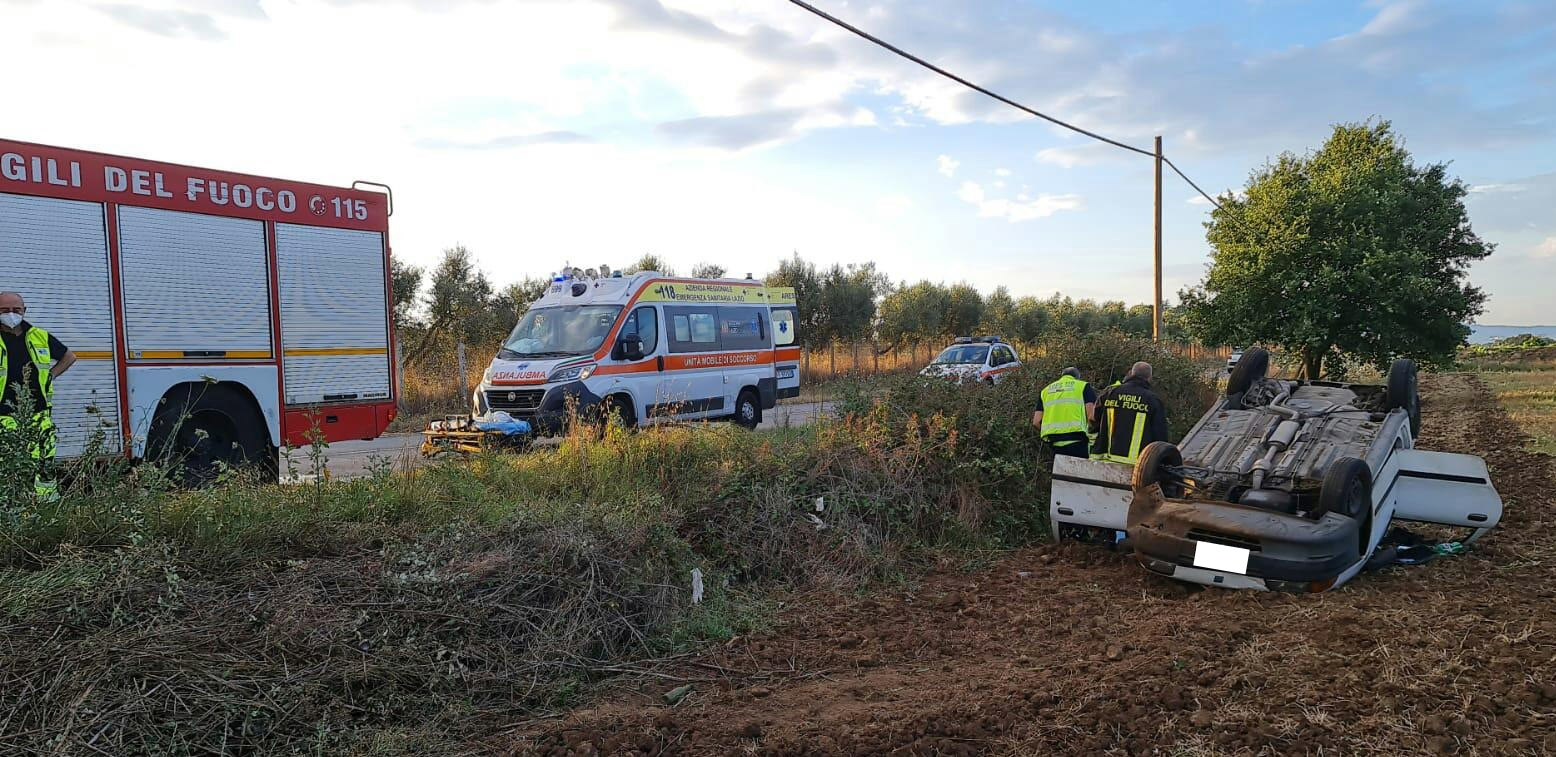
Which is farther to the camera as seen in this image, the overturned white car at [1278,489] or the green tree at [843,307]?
the green tree at [843,307]

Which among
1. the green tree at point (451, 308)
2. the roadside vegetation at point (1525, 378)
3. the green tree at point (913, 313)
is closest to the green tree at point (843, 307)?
the green tree at point (913, 313)

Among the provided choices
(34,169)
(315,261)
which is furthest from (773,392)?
(34,169)

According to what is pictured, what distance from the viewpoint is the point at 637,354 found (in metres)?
12.4

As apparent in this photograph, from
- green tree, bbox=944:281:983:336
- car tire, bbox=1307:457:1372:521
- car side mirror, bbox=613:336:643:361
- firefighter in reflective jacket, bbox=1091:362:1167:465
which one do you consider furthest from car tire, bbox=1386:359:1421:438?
green tree, bbox=944:281:983:336

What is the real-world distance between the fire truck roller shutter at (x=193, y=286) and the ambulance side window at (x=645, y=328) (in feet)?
15.2

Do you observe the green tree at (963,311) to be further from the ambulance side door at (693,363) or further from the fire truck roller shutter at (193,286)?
the fire truck roller shutter at (193,286)

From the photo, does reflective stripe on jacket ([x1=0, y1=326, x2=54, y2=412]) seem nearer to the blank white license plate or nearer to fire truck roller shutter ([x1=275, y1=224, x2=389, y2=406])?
fire truck roller shutter ([x1=275, y1=224, x2=389, y2=406])

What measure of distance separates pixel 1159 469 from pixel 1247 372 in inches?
90.1

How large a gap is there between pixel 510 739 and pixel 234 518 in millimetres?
2050

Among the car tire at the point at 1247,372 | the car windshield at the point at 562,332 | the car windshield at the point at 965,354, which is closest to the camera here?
the car tire at the point at 1247,372

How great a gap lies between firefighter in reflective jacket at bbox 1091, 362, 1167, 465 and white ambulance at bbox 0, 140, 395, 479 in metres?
6.40

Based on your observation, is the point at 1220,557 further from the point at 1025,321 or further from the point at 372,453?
the point at 1025,321

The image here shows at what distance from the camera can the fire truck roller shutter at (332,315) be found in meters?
9.09

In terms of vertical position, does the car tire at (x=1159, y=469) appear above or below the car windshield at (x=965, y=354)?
below
